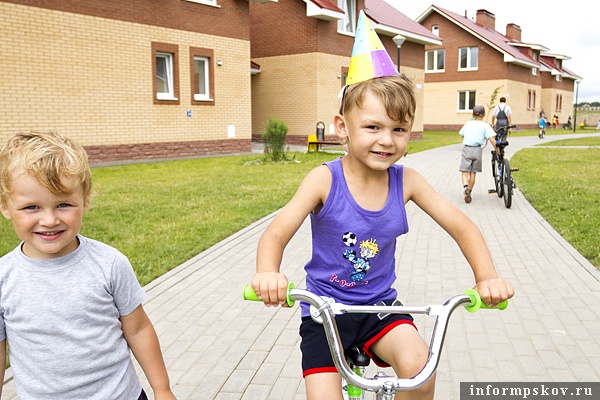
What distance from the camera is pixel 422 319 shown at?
16.0 feet

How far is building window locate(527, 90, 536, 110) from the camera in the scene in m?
49.1

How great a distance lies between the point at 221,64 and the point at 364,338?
65.2 ft

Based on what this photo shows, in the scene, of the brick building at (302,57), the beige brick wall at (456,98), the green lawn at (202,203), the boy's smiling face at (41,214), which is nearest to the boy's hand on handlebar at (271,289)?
the boy's smiling face at (41,214)

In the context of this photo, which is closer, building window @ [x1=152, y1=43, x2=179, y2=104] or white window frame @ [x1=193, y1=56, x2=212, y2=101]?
building window @ [x1=152, y1=43, x2=179, y2=104]

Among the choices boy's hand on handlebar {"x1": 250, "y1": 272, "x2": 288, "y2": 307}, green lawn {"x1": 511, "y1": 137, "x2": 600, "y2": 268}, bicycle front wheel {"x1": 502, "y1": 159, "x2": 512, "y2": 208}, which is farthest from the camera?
bicycle front wheel {"x1": 502, "y1": 159, "x2": 512, "y2": 208}

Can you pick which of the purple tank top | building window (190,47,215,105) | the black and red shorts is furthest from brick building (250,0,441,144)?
the black and red shorts

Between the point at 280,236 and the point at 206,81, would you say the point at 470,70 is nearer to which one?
the point at 206,81

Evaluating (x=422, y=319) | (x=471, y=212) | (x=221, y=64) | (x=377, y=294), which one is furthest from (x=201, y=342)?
(x=221, y=64)

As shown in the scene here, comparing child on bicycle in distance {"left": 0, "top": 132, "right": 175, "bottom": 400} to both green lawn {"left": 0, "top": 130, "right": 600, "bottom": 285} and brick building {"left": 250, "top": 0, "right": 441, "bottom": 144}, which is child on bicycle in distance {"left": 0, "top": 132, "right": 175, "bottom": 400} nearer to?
green lawn {"left": 0, "top": 130, "right": 600, "bottom": 285}

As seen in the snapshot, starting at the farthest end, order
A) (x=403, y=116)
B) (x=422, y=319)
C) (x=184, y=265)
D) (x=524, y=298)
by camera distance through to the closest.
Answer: (x=184, y=265), (x=524, y=298), (x=422, y=319), (x=403, y=116)

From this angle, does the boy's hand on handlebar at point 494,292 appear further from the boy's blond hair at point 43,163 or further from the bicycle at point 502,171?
the bicycle at point 502,171

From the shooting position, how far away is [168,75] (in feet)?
64.6

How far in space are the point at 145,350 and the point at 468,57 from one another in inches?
1810

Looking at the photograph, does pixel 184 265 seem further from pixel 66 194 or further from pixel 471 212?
pixel 471 212
